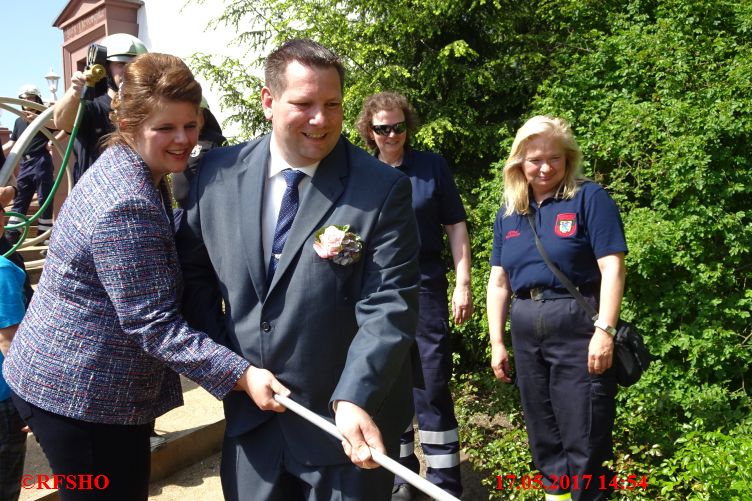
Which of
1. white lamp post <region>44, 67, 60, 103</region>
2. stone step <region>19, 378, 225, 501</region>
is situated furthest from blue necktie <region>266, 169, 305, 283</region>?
white lamp post <region>44, 67, 60, 103</region>

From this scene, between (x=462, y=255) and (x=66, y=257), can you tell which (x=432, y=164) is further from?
(x=66, y=257)

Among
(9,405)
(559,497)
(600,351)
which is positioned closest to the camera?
(9,405)

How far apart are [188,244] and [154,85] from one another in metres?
0.51

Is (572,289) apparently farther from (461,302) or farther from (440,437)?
(440,437)

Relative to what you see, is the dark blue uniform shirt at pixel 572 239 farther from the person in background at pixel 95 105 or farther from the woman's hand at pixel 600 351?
the person in background at pixel 95 105

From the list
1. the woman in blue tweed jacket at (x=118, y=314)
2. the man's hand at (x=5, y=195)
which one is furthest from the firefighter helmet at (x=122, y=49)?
the woman in blue tweed jacket at (x=118, y=314)

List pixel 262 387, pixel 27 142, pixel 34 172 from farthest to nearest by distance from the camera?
pixel 34 172 < pixel 27 142 < pixel 262 387

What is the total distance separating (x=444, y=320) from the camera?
3928 mm

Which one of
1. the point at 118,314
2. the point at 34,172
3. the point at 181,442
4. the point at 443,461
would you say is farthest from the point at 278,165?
the point at 34,172

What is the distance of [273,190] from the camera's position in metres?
2.19

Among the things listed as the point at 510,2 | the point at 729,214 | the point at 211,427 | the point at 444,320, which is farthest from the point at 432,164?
the point at 510,2

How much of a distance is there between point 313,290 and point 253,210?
0.32m

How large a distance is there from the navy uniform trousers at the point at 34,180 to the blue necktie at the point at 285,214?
6748 millimetres

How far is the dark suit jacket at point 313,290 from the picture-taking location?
202 cm
